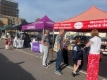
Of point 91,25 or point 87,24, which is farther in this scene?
point 87,24

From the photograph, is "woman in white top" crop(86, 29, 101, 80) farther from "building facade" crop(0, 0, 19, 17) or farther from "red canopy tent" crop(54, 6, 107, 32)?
"building facade" crop(0, 0, 19, 17)

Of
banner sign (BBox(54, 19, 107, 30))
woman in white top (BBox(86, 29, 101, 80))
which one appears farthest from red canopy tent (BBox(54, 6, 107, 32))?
woman in white top (BBox(86, 29, 101, 80))

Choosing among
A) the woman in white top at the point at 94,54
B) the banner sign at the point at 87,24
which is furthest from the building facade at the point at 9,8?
the woman in white top at the point at 94,54

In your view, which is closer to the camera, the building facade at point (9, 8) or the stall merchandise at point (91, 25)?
the stall merchandise at point (91, 25)

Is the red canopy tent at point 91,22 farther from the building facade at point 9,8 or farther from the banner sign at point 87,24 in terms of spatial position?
the building facade at point 9,8

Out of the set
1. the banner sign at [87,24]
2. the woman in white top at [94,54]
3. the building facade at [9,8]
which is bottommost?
the woman in white top at [94,54]

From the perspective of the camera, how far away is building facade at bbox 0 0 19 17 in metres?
121

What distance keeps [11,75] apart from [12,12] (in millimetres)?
129466

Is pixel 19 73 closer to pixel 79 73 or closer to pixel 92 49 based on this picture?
pixel 79 73

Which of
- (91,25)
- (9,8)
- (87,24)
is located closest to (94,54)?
(91,25)

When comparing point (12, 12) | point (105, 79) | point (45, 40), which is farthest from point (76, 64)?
point (12, 12)

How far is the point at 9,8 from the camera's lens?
414 ft

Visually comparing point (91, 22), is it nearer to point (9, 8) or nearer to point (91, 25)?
point (91, 25)

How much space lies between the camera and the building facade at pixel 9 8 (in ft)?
396
